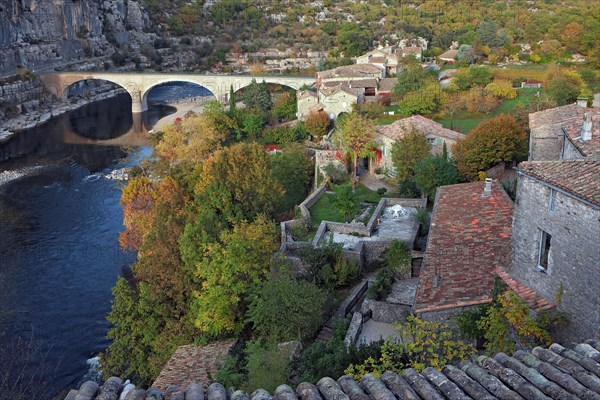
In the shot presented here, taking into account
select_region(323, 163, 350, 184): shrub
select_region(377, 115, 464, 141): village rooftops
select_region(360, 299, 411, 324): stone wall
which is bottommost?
select_region(360, 299, 411, 324): stone wall

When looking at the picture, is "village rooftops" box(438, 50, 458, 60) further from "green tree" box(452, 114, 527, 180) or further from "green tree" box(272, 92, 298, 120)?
"green tree" box(452, 114, 527, 180)

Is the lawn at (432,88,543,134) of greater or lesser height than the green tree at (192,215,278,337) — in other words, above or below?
above

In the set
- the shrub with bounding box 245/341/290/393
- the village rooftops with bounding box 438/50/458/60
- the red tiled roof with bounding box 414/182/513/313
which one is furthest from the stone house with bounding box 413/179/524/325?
the village rooftops with bounding box 438/50/458/60

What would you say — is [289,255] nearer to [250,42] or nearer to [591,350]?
[591,350]

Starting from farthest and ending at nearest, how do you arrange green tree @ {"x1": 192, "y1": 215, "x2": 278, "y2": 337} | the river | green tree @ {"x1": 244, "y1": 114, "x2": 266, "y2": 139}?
green tree @ {"x1": 244, "y1": 114, "x2": 266, "y2": 139}
the river
green tree @ {"x1": 192, "y1": 215, "x2": 278, "y2": 337}

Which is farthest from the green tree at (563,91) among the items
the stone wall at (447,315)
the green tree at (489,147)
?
the stone wall at (447,315)

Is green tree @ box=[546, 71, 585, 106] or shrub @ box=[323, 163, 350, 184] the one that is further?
green tree @ box=[546, 71, 585, 106]
